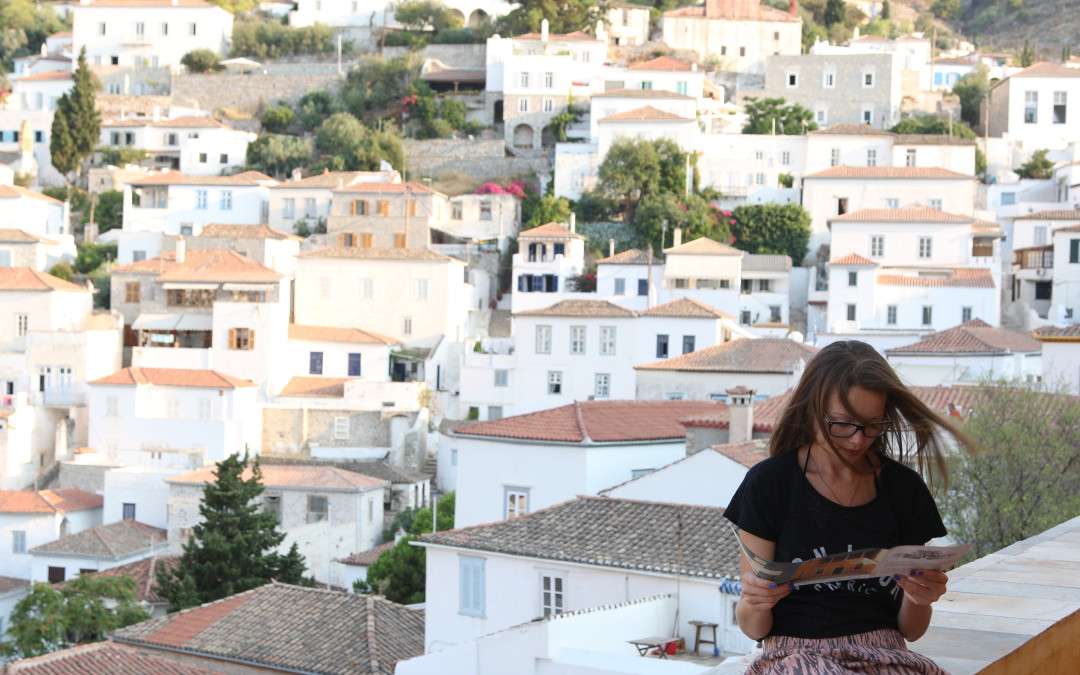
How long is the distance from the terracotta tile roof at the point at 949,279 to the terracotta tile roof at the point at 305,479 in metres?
19.3

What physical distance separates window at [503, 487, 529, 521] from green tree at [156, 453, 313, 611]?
8.80 meters

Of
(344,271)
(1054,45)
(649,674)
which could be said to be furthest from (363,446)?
(1054,45)

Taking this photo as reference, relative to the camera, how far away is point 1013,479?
16328mm

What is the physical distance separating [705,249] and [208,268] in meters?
17.9

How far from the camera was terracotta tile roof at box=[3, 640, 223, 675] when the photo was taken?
20172 millimetres

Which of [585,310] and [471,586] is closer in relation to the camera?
[471,586]

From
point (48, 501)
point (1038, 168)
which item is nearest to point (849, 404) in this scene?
point (48, 501)

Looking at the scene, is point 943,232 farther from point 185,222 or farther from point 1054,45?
point 1054,45

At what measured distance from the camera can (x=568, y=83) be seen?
6706cm

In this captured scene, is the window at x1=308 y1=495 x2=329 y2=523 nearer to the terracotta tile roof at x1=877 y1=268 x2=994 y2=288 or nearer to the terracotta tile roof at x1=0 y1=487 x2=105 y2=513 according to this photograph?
the terracotta tile roof at x1=0 y1=487 x2=105 y2=513

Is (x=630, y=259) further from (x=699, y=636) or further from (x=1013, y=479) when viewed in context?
(x=699, y=636)

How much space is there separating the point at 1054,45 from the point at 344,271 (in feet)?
216

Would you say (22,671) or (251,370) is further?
(251,370)

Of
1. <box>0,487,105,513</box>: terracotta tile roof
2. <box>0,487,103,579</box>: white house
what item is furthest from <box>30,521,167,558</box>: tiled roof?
<box>0,487,105,513</box>: terracotta tile roof
